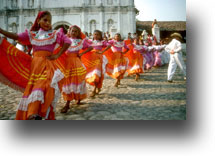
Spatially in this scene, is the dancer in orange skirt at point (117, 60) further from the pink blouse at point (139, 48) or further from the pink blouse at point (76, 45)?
the pink blouse at point (76, 45)

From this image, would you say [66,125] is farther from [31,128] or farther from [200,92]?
[200,92]

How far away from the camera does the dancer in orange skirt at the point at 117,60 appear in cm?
503

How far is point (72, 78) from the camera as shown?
10.5 ft

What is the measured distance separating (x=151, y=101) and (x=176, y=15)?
1.38 meters

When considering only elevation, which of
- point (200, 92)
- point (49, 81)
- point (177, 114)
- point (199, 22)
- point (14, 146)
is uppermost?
point (199, 22)

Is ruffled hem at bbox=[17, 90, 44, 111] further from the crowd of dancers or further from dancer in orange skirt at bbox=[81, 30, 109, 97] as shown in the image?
dancer in orange skirt at bbox=[81, 30, 109, 97]

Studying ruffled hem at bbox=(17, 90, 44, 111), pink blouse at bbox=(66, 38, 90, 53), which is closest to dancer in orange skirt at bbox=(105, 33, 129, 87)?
pink blouse at bbox=(66, 38, 90, 53)

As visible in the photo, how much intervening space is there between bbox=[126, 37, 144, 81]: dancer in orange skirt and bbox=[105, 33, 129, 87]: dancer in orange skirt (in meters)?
0.79

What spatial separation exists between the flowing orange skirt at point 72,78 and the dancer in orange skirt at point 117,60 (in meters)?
1.91

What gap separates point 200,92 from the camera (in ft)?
10.1

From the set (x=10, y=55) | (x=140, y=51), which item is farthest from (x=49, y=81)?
(x=140, y=51)

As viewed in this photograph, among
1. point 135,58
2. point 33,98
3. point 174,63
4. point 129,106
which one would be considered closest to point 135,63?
point 135,58

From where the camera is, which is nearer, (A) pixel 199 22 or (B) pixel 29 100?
(B) pixel 29 100

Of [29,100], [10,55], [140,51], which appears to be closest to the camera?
[29,100]
